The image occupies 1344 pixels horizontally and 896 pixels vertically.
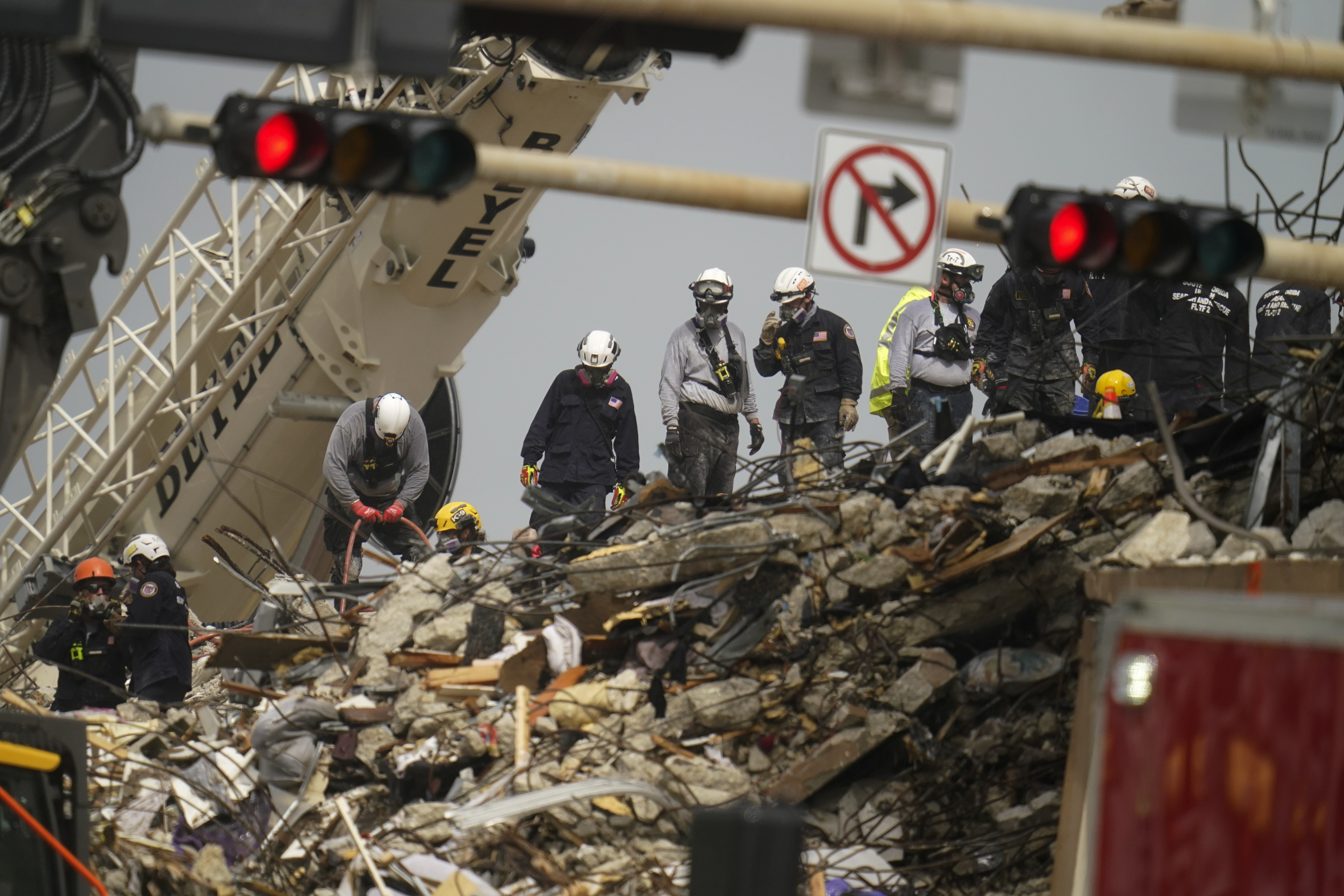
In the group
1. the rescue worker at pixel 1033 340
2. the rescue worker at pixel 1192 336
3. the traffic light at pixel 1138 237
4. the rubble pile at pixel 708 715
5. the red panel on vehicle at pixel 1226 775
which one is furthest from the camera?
the rescue worker at pixel 1033 340

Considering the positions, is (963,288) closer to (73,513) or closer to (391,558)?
(391,558)

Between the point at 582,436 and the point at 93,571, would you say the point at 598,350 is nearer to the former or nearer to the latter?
the point at 582,436

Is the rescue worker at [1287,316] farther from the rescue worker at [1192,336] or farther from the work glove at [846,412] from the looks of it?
the work glove at [846,412]

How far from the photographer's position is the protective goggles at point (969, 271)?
12.0 metres

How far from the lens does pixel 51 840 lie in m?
4.77

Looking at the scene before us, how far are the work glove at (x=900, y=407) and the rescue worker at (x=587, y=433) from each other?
97.5 inches

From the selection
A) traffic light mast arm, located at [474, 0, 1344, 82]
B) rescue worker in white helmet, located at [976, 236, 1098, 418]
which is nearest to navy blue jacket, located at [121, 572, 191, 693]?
rescue worker in white helmet, located at [976, 236, 1098, 418]

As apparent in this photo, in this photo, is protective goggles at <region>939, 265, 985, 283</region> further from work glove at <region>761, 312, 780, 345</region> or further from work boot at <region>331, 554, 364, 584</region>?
work boot at <region>331, 554, 364, 584</region>

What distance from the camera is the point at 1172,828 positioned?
9.84ft

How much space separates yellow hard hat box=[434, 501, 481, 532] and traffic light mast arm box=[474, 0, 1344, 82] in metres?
9.34

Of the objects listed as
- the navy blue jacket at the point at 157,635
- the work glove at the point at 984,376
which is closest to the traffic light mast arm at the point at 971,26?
the work glove at the point at 984,376

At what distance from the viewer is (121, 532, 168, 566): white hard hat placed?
14352 mm

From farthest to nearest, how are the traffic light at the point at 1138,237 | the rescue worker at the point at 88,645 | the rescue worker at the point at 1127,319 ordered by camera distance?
the rescue worker at the point at 88,645 → the rescue worker at the point at 1127,319 → the traffic light at the point at 1138,237

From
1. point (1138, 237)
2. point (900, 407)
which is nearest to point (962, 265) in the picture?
point (900, 407)
